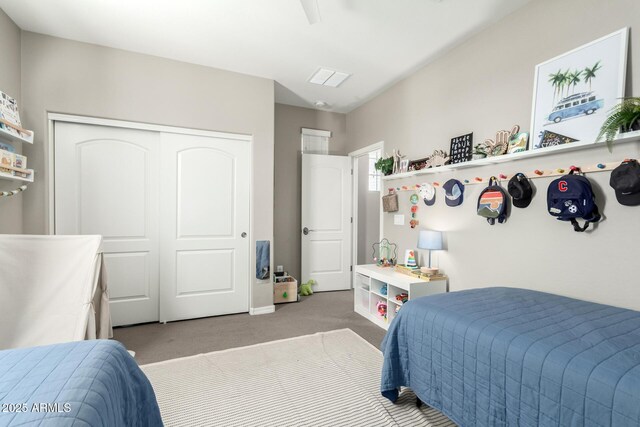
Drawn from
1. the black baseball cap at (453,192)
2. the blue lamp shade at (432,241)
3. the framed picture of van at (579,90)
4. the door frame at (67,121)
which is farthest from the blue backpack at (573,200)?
the door frame at (67,121)

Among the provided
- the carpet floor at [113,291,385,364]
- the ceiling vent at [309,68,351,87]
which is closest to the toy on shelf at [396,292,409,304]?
the carpet floor at [113,291,385,364]

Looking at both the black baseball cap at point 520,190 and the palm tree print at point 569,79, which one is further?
the black baseball cap at point 520,190

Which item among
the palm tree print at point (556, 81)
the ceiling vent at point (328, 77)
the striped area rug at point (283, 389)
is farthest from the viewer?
the ceiling vent at point (328, 77)

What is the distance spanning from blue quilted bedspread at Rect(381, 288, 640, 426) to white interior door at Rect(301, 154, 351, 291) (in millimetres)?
2568

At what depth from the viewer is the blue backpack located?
176 cm

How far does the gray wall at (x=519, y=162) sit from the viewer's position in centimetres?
171

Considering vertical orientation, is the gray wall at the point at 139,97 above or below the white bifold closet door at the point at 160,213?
above

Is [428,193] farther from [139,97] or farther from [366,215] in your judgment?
[139,97]

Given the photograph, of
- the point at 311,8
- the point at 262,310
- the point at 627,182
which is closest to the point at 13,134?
the point at 311,8

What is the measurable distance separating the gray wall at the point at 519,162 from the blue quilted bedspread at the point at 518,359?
25 centimetres

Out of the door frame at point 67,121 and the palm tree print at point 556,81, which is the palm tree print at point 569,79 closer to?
the palm tree print at point 556,81

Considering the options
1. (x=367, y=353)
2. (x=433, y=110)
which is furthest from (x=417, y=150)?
(x=367, y=353)

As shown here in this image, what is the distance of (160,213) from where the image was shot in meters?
3.13

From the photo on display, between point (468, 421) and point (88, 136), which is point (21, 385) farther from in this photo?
point (88, 136)
